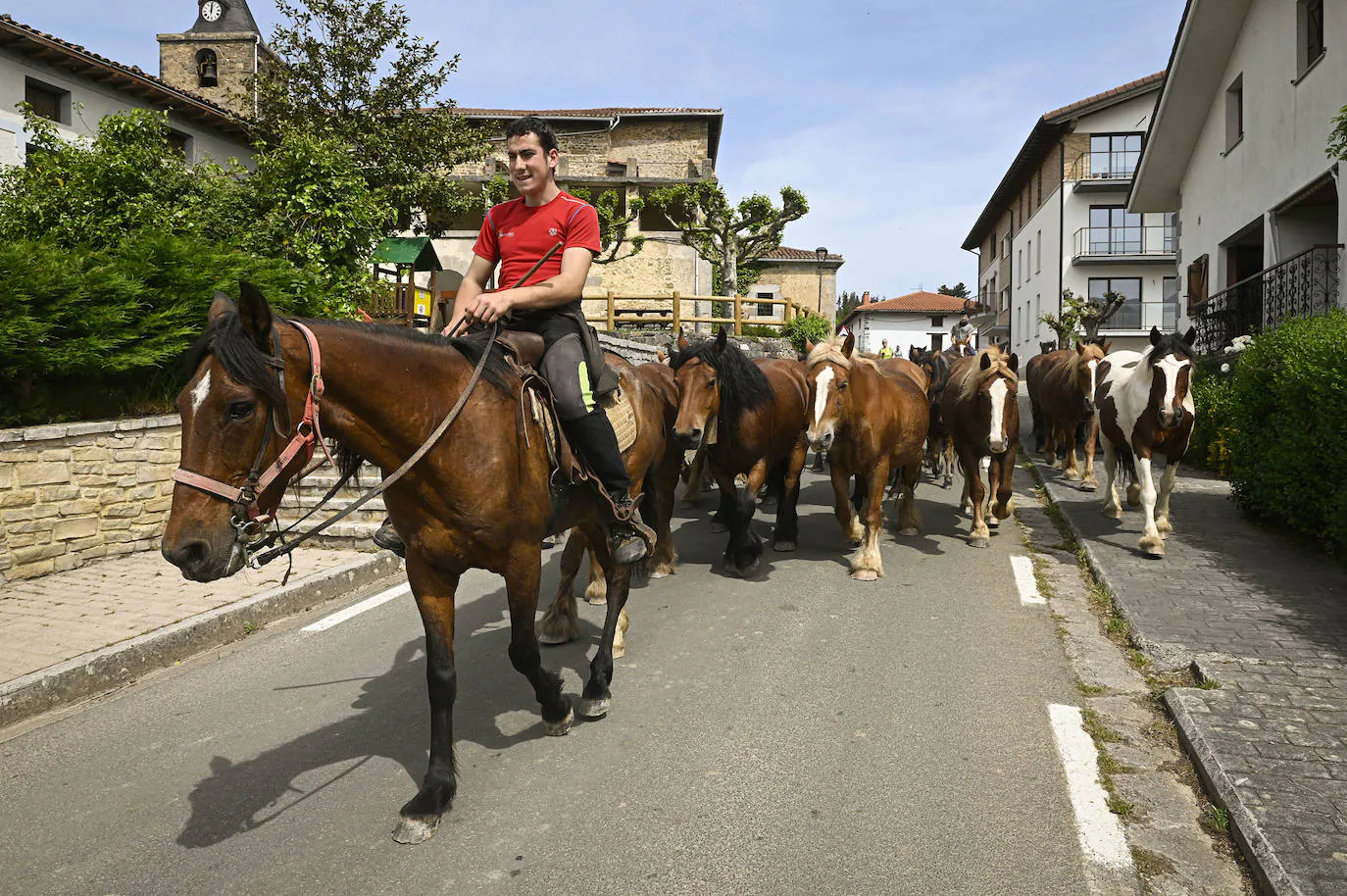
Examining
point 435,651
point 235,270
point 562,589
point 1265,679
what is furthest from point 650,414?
point 235,270

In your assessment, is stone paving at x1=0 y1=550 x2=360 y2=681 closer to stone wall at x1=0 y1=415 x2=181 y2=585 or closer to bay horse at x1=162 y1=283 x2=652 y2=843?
stone wall at x1=0 y1=415 x2=181 y2=585

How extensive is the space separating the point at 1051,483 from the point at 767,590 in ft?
24.5

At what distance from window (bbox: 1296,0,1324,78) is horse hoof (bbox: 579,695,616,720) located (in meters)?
15.2

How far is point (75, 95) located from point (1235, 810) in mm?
28617

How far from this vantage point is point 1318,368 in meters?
7.00

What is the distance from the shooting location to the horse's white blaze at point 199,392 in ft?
9.12

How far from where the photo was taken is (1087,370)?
1243cm

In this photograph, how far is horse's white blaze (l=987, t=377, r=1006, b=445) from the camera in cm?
874

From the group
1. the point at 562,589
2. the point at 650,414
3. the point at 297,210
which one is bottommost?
the point at 562,589

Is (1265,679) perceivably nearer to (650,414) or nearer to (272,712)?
(650,414)

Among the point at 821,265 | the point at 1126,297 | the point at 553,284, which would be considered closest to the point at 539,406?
the point at 553,284

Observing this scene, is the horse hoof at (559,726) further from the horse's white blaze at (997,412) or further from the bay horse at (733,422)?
the horse's white blaze at (997,412)

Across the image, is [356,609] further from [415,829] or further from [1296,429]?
[1296,429]

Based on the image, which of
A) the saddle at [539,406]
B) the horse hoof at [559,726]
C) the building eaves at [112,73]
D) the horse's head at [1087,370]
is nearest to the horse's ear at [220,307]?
the saddle at [539,406]
